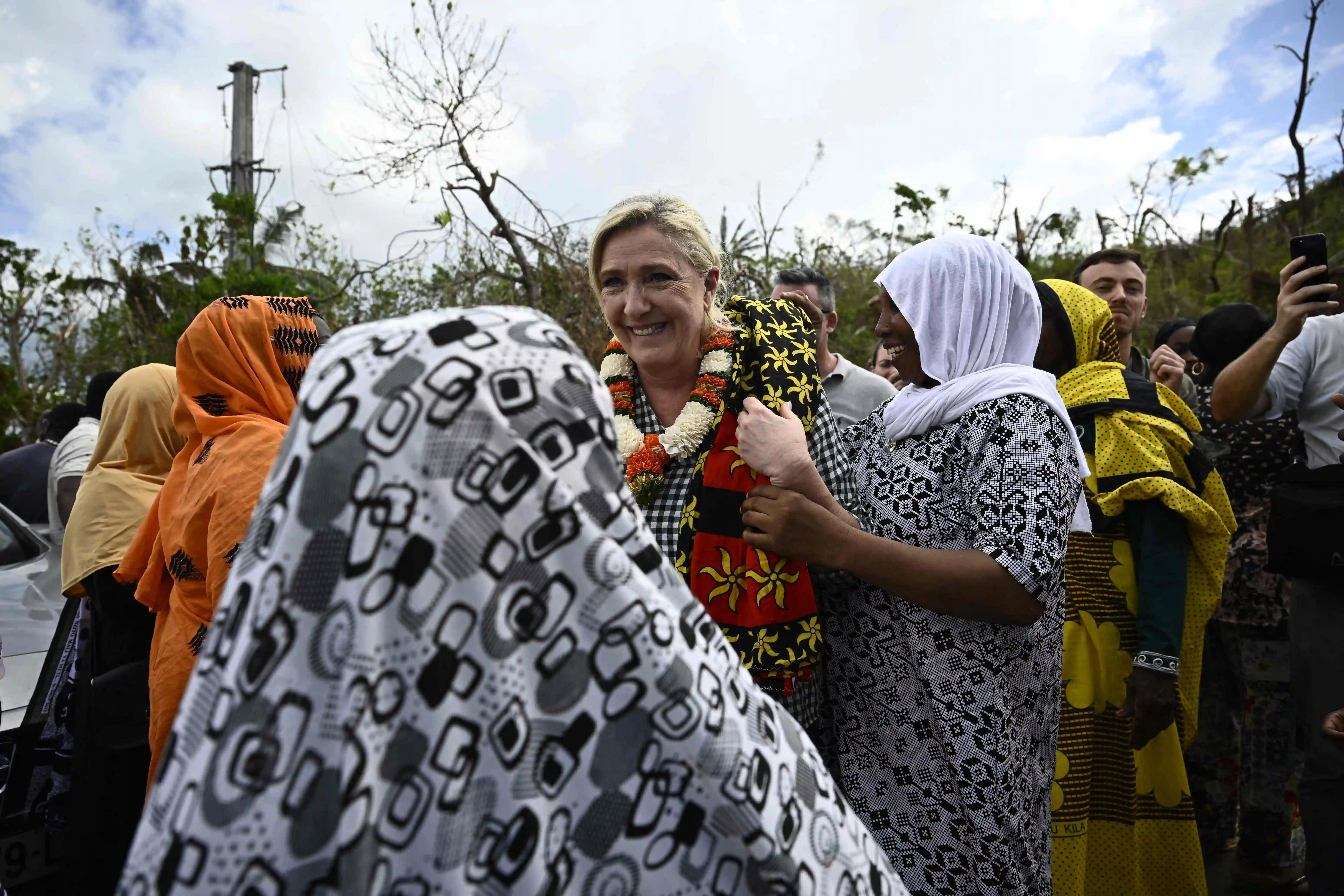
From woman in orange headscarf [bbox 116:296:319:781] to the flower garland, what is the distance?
2.49 ft

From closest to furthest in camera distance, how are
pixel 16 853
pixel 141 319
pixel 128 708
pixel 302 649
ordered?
pixel 302 649, pixel 128 708, pixel 16 853, pixel 141 319

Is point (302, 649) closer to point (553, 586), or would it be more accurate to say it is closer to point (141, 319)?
point (553, 586)

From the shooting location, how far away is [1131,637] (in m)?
2.72

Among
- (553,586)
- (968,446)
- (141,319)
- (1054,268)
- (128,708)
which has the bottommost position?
(128,708)

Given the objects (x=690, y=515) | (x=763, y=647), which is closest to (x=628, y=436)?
(x=690, y=515)

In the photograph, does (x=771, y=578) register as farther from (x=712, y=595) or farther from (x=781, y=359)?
(x=781, y=359)

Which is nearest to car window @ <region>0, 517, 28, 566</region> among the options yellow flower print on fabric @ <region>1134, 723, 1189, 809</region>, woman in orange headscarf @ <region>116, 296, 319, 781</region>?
woman in orange headscarf @ <region>116, 296, 319, 781</region>

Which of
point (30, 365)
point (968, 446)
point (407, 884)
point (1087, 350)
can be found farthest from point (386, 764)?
point (30, 365)

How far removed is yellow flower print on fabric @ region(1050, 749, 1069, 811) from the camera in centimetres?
265

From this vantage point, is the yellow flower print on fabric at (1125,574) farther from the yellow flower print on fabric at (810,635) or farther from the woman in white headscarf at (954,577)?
the yellow flower print on fabric at (810,635)

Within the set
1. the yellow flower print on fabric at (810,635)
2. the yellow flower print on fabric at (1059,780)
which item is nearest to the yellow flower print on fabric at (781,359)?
the yellow flower print on fabric at (810,635)

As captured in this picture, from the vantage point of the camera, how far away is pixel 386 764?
735 mm

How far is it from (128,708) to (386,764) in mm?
1981

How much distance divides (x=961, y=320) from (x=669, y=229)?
69 cm
